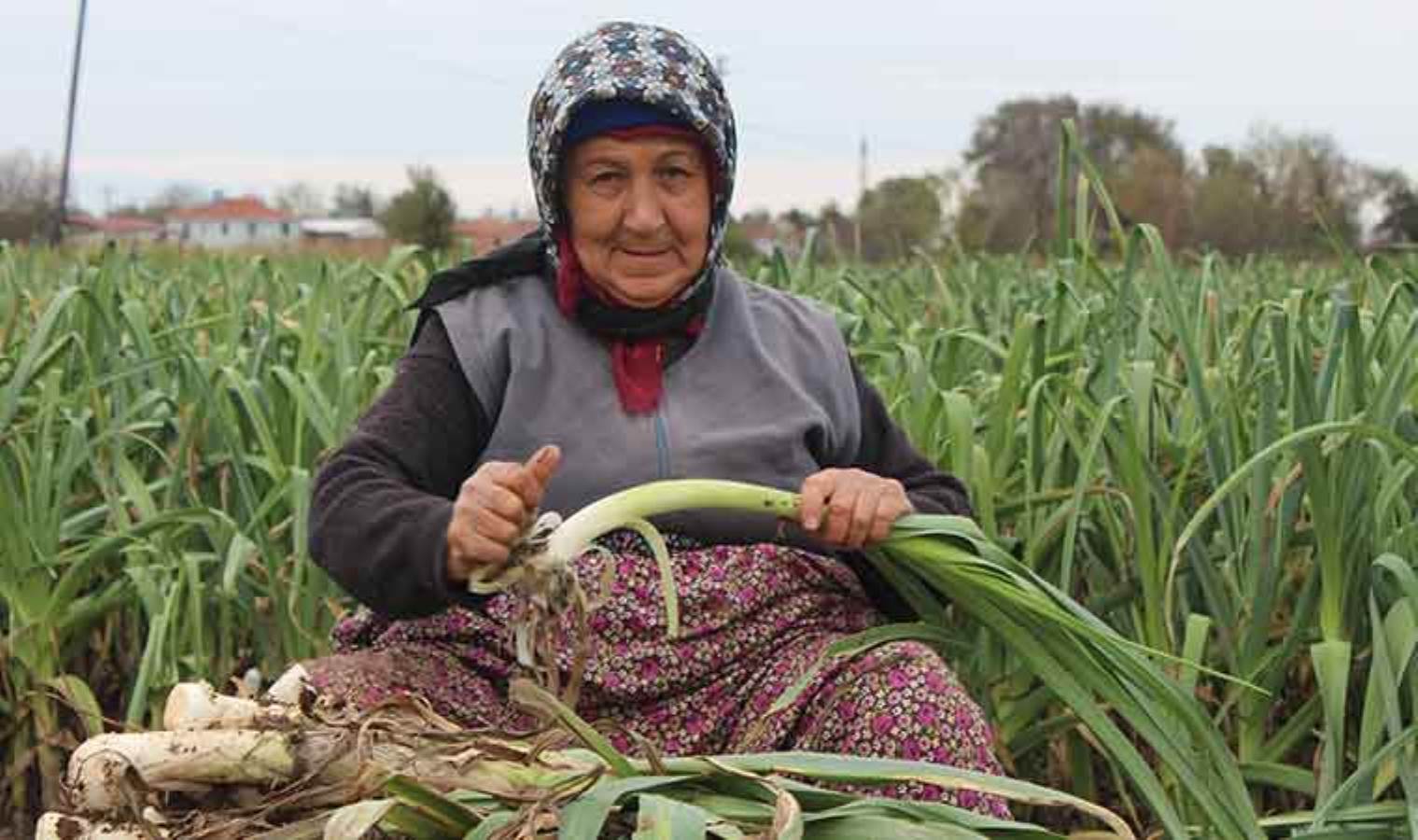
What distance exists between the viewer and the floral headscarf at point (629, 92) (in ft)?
6.49

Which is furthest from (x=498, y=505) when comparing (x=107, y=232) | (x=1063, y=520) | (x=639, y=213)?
(x=107, y=232)

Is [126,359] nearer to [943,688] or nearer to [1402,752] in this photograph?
[943,688]

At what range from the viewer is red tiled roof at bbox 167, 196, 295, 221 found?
6003 cm

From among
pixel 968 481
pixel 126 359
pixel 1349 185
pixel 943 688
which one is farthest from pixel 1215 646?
pixel 1349 185

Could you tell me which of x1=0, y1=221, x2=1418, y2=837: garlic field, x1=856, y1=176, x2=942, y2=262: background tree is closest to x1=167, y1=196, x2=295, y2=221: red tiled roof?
x1=856, y1=176, x2=942, y2=262: background tree

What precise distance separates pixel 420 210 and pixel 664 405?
24.9 metres

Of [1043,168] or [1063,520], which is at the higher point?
→ [1043,168]

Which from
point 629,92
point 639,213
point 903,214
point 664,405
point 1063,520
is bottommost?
point 1063,520

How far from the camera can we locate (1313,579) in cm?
222

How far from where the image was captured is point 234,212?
2415 inches

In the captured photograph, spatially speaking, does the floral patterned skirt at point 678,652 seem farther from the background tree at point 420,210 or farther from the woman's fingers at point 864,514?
the background tree at point 420,210

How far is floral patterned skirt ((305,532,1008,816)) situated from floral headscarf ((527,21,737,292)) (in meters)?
0.33

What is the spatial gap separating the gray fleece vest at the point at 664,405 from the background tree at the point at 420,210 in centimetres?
2381

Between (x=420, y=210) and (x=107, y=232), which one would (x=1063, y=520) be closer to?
(x=107, y=232)
